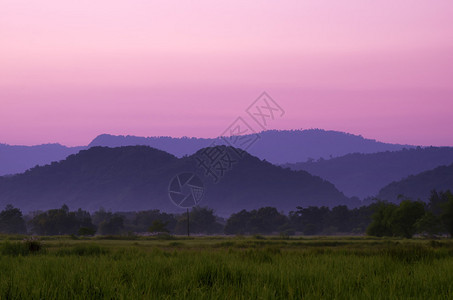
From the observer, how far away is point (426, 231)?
8025cm

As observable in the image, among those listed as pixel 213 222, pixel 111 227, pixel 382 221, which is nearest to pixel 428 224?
pixel 382 221

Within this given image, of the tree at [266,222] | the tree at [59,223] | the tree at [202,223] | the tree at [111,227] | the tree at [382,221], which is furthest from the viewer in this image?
the tree at [202,223]

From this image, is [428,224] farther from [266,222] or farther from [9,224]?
[9,224]

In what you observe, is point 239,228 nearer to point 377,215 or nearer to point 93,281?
point 377,215

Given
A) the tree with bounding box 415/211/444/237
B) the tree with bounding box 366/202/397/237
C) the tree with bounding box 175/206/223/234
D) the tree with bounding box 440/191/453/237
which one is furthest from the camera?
the tree with bounding box 175/206/223/234

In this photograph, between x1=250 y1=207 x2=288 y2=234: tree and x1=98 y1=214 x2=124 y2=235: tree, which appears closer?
x1=98 y1=214 x2=124 y2=235: tree

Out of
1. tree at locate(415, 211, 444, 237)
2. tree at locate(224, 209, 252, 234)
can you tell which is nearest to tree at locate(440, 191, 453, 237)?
tree at locate(415, 211, 444, 237)

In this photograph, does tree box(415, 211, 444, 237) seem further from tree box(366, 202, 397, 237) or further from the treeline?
the treeline

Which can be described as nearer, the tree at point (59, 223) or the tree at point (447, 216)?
the tree at point (447, 216)

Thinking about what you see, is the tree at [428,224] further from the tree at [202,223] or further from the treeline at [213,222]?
the tree at [202,223]

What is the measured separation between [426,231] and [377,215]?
7.73 meters

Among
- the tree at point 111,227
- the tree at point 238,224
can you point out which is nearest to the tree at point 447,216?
the tree at point 238,224

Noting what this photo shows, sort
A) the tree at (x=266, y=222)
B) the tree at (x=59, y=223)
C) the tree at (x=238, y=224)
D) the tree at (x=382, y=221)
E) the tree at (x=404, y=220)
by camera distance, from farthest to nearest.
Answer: the tree at (x=266, y=222)
the tree at (x=238, y=224)
the tree at (x=59, y=223)
the tree at (x=382, y=221)
the tree at (x=404, y=220)

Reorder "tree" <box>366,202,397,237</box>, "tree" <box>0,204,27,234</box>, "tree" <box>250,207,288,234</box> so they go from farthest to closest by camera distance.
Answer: "tree" <box>250,207,288,234</box>
"tree" <box>0,204,27,234</box>
"tree" <box>366,202,397,237</box>
